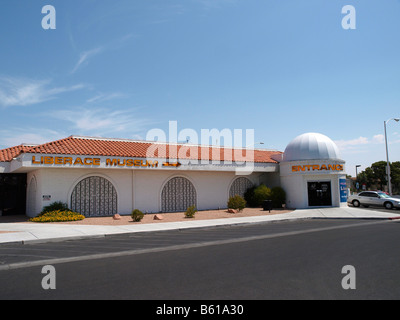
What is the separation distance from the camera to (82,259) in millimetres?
9289

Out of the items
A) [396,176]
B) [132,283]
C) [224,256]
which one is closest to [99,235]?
[224,256]

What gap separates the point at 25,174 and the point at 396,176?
69.3m

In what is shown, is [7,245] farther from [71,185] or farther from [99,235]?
[71,185]

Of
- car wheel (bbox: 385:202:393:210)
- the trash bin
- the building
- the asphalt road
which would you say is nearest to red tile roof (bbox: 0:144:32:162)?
the building

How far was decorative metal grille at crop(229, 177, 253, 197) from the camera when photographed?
1087 inches

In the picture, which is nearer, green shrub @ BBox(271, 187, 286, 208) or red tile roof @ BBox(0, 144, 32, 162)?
red tile roof @ BBox(0, 144, 32, 162)

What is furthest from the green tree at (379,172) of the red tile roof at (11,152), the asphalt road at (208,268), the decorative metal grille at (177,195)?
the red tile roof at (11,152)

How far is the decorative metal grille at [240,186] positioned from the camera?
90.6 ft

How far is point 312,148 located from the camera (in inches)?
1057

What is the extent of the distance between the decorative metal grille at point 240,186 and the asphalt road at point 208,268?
47.9ft

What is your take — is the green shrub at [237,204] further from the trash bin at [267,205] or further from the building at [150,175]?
the building at [150,175]

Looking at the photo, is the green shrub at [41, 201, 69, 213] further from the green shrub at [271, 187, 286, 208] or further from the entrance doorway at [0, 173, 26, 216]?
the green shrub at [271, 187, 286, 208]

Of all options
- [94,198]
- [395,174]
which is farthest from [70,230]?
[395,174]

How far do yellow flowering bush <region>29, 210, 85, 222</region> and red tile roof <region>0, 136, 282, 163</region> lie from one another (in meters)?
3.46
